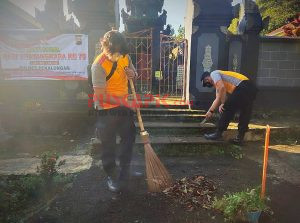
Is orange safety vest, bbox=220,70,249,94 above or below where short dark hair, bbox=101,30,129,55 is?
below

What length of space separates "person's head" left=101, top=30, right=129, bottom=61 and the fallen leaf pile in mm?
2192

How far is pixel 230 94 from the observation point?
655 cm

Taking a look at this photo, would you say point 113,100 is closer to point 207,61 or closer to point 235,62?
point 207,61

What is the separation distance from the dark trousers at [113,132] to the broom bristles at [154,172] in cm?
31

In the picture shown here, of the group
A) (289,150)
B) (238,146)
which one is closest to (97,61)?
(238,146)

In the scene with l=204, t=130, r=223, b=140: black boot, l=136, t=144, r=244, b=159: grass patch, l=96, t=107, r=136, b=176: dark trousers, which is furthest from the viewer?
l=204, t=130, r=223, b=140: black boot

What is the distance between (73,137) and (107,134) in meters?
4.27

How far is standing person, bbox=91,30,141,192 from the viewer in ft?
14.1

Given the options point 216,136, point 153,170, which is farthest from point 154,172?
point 216,136

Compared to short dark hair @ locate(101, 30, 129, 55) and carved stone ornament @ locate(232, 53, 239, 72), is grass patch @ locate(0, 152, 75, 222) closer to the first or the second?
short dark hair @ locate(101, 30, 129, 55)

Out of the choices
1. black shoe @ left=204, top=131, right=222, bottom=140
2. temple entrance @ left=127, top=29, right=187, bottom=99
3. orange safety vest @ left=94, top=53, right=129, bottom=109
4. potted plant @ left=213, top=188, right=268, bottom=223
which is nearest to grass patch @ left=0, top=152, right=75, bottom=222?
orange safety vest @ left=94, top=53, right=129, bottom=109

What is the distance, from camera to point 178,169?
592cm

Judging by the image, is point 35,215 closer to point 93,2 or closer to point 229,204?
point 229,204

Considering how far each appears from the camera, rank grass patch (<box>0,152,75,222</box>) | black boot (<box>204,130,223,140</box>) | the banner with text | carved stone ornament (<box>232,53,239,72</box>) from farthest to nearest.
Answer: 1. the banner with text
2. carved stone ornament (<box>232,53,239,72</box>)
3. black boot (<box>204,130,223,140</box>)
4. grass patch (<box>0,152,75,222</box>)
